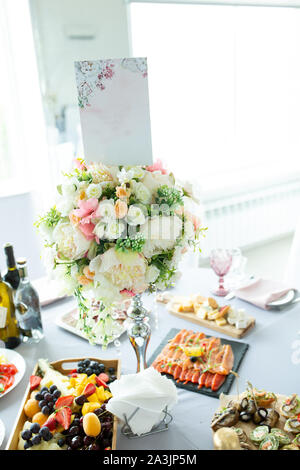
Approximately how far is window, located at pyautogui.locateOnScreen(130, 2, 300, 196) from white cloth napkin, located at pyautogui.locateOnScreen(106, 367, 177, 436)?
2064 mm

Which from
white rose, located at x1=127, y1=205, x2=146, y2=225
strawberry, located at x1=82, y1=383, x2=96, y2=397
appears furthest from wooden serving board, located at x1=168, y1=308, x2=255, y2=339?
white rose, located at x1=127, y1=205, x2=146, y2=225

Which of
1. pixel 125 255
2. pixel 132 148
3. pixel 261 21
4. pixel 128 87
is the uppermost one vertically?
pixel 261 21

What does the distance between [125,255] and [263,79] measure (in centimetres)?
347

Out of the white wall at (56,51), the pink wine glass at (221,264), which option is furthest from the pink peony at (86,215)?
the white wall at (56,51)

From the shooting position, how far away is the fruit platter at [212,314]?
4.63ft

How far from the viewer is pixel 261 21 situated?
12.0 feet

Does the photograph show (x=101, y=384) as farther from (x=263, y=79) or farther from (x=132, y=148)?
(x=263, y=79)

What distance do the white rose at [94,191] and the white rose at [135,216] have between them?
0.29ft

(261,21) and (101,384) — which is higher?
(261,21)

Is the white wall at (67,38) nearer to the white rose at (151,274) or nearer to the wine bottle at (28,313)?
the wine bottle at (28,313)

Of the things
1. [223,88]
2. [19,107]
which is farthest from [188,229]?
[223,88]

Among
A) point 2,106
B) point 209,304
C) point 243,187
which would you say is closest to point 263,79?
point 243,187

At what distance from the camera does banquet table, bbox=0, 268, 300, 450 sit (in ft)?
3.36
